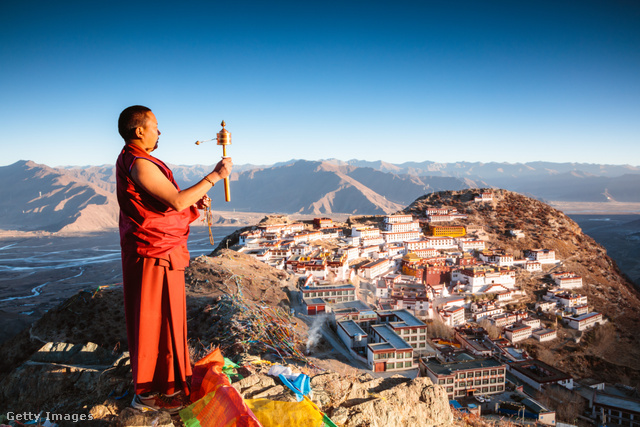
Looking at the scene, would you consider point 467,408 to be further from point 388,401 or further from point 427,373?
point 388,401

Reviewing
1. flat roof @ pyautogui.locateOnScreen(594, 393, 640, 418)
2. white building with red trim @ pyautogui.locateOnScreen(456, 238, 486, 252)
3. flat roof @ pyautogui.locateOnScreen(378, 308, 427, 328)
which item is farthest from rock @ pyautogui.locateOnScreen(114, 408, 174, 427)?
white building with red trim @ pyautogui.locateOnScreen(456, 238, 486, 252)

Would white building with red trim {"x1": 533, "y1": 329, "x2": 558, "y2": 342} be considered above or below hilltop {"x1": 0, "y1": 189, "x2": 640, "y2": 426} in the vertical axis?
→ below

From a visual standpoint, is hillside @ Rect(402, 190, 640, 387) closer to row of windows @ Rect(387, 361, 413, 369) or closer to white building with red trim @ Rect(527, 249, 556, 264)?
white building with red trim @ Rect(527, 249, 556, 264)

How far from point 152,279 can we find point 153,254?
6.8 inches

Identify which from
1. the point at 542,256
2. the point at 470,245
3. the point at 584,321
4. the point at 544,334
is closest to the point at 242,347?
the point at 544,334

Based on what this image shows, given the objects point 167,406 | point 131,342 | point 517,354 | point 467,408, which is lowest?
point 517,354

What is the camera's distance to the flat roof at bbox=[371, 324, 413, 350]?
13.2 meters

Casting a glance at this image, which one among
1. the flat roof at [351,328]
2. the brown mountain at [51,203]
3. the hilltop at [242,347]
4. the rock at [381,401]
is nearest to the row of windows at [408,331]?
the flat roof at [351,328]

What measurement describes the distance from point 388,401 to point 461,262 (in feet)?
95.9

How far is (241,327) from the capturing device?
28.0 feet

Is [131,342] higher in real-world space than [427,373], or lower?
higher

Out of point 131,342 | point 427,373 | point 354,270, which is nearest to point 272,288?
point 427,373

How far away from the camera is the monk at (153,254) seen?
192 cm

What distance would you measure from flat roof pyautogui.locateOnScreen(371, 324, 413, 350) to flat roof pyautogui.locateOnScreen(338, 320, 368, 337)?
674 millimetres
